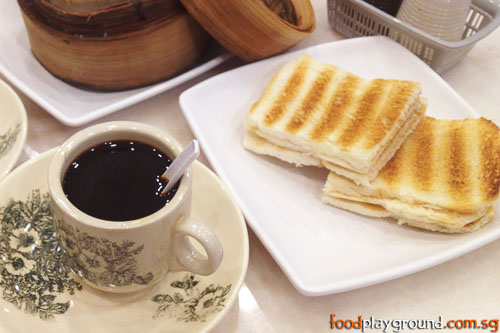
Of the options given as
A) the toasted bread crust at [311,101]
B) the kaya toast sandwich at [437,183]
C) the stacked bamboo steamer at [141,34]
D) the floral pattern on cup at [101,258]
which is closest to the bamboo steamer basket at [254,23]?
the stacked bamboo steamer at [141,34]

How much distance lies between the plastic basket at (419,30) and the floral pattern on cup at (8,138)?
843mm

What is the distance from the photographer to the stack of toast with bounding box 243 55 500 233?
891 millimetres

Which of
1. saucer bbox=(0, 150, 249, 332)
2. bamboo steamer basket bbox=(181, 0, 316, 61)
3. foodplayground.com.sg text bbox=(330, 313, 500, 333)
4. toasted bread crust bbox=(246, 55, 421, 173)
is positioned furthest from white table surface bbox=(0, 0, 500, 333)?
bamboo steamer basket bbox=(181, 0, 316, 61)

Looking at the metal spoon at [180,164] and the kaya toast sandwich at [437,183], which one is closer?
the metal spoon at [180,164]

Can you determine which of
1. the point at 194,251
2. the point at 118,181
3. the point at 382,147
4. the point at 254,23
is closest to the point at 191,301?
the point at 194,251

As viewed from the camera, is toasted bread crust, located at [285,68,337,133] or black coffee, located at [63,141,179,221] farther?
toasted bread crust, located at [285,68,337,133]

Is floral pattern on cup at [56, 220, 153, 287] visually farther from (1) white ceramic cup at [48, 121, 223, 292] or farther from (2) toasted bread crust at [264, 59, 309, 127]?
(2) toasted bread crust at [264, 59, 309, 127]

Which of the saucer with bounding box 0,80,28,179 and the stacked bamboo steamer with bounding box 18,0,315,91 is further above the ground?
the stacked bamboo steamer with bounding box 18,0,315,91

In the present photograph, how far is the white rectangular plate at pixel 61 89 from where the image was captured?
3.40ft

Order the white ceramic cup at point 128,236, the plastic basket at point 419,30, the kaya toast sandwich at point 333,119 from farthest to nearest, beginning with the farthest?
1. the plastic basket at point 419,30
2. the kaya toast sandwich at point 333,119
3. the white ceramic cup at point 128,236

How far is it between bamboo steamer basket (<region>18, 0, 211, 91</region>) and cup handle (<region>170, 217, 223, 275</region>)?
50cm

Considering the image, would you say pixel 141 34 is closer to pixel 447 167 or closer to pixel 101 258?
pixel 101 258

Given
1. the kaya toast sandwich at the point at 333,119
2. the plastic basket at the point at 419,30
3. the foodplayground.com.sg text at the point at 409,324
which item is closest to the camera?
the foodplayground.com.sg text at the point at 409,324

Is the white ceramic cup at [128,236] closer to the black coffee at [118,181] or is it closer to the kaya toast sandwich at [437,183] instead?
the black coffee at [118,181]
